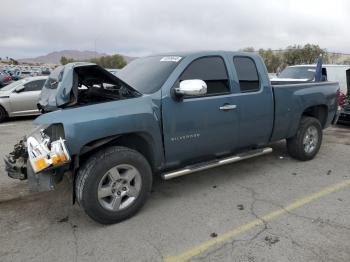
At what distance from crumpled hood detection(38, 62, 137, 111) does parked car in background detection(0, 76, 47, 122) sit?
8226 millimetres

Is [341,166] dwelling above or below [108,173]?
below

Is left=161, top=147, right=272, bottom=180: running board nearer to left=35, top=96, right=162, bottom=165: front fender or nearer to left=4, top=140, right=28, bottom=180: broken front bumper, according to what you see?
left=35, top=96, right=162, bottom=165: front fender

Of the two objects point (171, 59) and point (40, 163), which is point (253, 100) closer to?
point (171, 59)

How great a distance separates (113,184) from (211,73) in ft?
6.54

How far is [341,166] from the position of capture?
6.04m

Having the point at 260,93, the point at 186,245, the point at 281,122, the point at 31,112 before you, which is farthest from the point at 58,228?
the point at 31,112

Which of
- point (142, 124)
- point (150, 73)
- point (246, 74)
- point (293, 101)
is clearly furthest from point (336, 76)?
point (142, 124)

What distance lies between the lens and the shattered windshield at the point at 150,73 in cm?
429

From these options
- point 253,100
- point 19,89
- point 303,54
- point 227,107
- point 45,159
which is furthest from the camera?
point 303,54

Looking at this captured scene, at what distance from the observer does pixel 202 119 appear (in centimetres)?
443

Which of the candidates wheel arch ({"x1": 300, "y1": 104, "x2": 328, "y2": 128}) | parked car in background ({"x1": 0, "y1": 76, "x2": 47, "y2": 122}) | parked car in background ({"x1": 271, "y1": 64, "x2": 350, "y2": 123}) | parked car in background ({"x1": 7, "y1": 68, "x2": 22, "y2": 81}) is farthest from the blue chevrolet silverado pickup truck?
parked car in background ({"x1": 7, "y1": 68, "x2": 22, "y2": 81})

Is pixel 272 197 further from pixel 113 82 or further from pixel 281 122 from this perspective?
pixel 113 82

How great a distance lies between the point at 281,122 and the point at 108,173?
3.06 metres

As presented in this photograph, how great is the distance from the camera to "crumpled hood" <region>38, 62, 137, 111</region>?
3779 millimetres
